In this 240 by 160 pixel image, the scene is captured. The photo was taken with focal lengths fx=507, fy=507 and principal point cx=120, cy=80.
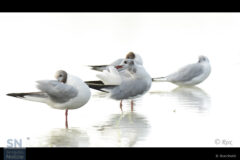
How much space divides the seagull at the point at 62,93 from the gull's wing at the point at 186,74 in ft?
13.7

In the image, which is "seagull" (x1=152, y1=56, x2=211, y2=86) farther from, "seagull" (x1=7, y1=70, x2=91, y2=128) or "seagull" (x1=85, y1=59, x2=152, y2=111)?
"seagull" (x1=7, y1=70, x2=91, y2=128)

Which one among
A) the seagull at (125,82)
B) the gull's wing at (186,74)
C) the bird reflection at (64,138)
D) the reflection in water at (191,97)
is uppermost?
the gull's wing at (186,74)

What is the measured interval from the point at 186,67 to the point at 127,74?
3.18 m

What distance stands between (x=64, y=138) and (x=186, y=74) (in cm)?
518

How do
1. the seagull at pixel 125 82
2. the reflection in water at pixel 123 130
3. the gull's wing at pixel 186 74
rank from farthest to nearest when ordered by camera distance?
the gull's wing at pixel 186 74
the seagull at pixel 125 82
the reflection in water at pixel 123 130

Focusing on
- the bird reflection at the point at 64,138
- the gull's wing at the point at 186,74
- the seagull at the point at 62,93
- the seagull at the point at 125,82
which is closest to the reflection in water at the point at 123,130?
the bird reflection at the point at 64,138

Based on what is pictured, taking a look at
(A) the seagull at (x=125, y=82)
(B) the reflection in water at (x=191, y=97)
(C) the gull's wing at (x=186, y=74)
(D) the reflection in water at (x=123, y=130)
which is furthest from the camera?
(C) the gull's wing at (x=186, y=74)

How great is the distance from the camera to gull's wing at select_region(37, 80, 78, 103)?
25.8 feet

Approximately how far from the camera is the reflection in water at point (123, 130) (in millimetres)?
6957

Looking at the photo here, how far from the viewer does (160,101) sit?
986 cm

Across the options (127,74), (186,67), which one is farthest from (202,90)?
(127,74)

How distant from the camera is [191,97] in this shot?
1036cm

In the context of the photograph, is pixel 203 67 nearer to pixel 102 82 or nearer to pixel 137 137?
pixel 102 82

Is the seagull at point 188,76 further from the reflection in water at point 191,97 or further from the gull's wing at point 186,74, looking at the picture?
the reflection in water at point 191,97
